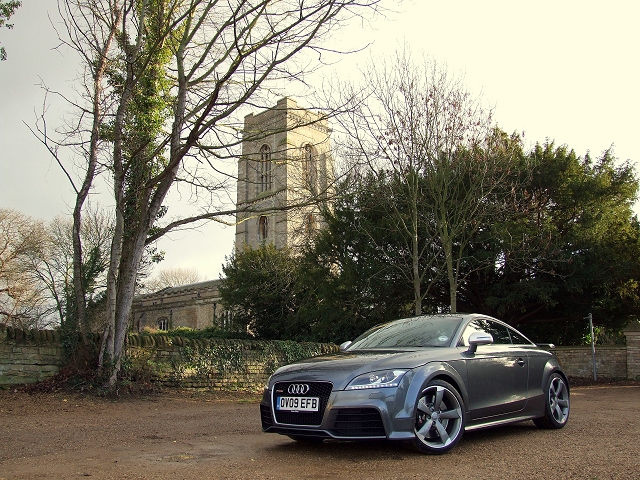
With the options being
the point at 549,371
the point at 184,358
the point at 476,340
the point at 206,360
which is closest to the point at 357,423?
the point at 476,340

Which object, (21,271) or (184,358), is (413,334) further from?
(21,271)

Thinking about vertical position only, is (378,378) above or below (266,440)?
above

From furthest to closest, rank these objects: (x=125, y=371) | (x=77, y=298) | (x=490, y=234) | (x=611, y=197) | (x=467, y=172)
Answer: (x=611, y=197)
(x=490, y=234)
(x=467, y=172)
(x=77, y=298)
(x=125, y=371)

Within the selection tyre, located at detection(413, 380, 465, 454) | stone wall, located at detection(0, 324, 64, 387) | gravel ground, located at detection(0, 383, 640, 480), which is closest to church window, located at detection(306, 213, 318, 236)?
stone wall, located at detection(0, 324, 64, 387)

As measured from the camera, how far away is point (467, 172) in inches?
821

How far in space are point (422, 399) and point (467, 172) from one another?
53.7 feet

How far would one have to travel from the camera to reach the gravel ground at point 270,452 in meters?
4.83

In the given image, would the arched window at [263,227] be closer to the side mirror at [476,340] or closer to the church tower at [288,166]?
the church tower at [288,166]

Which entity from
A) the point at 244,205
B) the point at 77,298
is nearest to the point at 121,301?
the point at 77,298

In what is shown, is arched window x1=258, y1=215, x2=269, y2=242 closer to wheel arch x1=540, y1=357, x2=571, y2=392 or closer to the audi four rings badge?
wheel arch x1=540, y1=357, x2=571, y2=392

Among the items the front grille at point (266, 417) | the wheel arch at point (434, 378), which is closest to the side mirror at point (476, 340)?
the wheel arch at point (434, 378)

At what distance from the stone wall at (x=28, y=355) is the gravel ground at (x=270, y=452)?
3.29 metres

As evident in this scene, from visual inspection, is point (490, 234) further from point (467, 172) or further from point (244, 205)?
point (244, 205)

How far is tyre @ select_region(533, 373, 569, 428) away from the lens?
7250mm
